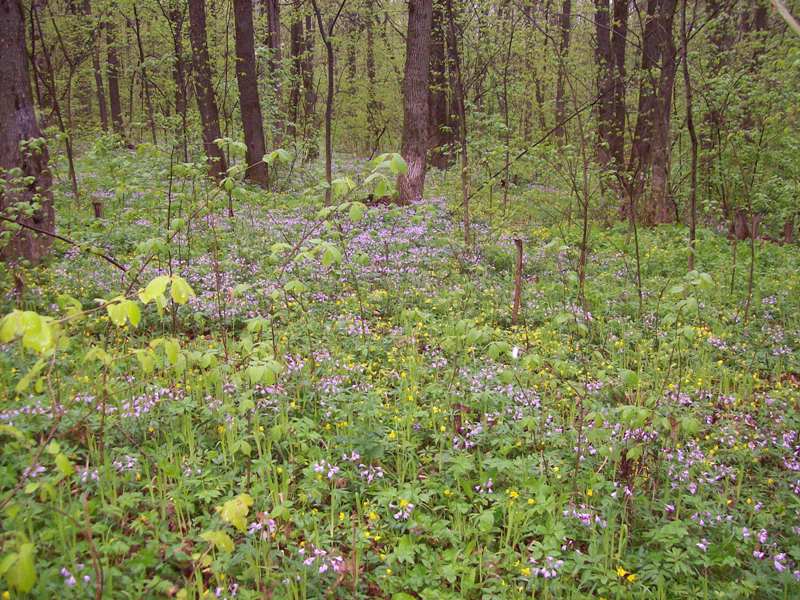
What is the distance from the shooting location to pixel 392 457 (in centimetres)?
369

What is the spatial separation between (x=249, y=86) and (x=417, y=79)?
564 cm

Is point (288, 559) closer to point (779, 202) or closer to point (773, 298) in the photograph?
point (773, 298)

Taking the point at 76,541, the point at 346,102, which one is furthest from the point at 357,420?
the point at 346,102

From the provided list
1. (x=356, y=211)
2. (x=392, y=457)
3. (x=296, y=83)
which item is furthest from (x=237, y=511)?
(x=296, y=83)

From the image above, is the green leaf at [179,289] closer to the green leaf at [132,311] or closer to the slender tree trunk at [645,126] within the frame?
the green leaf at [132,311]

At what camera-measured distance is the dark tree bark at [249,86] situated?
1375cm

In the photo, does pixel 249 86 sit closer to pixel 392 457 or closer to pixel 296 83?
pixel 296 83

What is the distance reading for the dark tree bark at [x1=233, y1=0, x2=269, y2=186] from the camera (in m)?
13.8

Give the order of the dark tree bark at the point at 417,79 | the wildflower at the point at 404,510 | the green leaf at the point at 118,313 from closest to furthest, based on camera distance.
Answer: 1. the green leaf at the point at 118,313
2. the wildflower at the point at 404,510
3. the dark tree bark at the point at 417,79

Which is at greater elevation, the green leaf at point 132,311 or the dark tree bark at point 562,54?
the dark tree bark at point 562,54

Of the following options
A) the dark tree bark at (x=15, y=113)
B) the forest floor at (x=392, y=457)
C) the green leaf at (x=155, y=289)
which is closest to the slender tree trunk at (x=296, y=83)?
the dark tree bark at (x=15, y=113)

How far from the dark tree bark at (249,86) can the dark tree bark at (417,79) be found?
176 inches

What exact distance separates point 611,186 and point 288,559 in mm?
12949

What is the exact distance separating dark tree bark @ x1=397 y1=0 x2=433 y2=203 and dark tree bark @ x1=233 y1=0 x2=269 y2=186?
4.47 m
